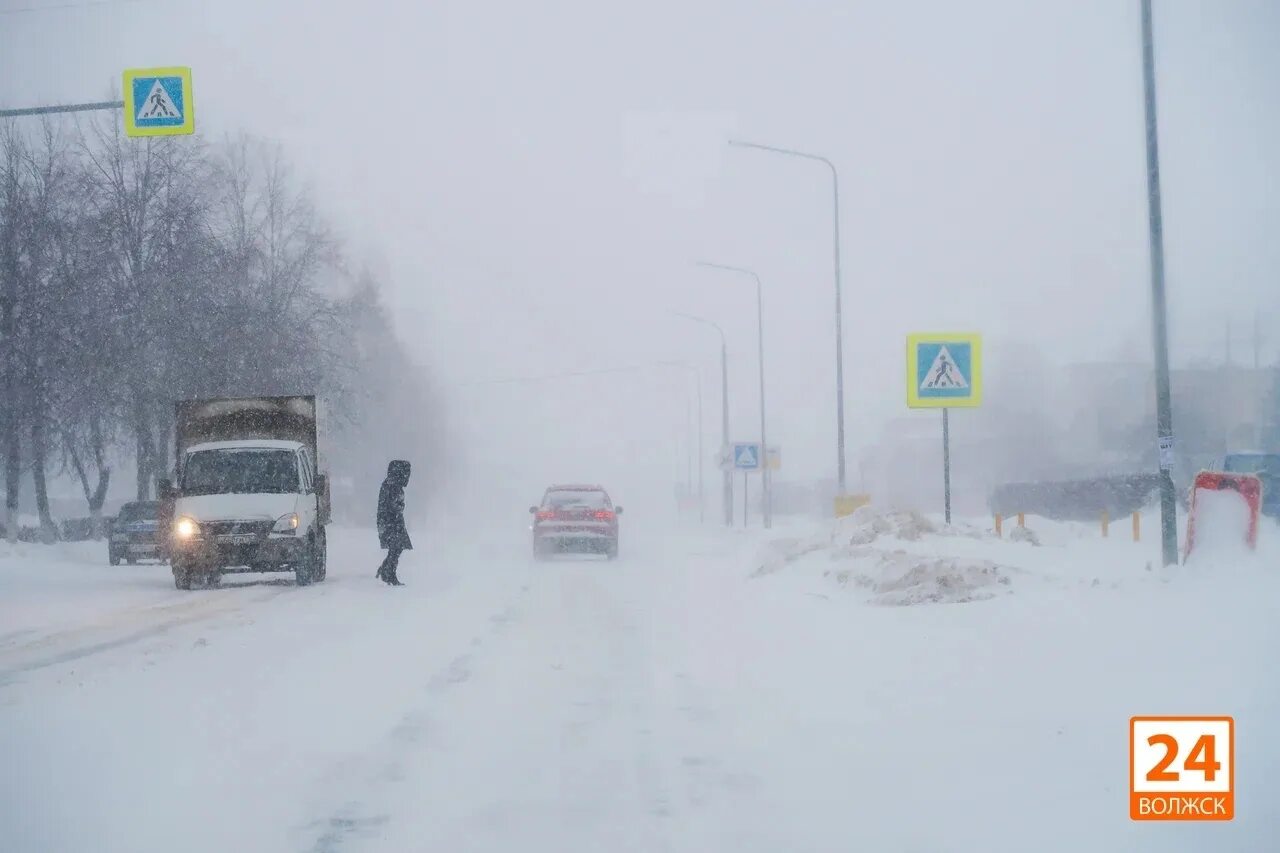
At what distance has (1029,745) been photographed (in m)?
8.45

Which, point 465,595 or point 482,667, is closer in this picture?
point 482,667

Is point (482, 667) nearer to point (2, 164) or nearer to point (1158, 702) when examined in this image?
point (1158, 702)

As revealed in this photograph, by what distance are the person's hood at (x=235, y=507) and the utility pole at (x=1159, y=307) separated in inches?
510

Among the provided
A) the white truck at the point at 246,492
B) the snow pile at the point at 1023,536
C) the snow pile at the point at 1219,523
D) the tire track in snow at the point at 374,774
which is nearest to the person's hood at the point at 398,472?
the white truck at the point at 246,492

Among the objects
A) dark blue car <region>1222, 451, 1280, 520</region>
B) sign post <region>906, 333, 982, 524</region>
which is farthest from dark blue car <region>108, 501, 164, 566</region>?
dark blue car <region>1222, 451, 1280, 520</region>

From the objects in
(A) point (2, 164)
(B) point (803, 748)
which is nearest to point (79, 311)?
(A) point (2, 164)

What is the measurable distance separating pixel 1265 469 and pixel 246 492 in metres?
27.5

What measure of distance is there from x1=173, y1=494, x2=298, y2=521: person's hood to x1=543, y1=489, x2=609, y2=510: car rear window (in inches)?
419

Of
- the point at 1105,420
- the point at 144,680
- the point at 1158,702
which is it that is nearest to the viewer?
Answer: the point at 1158,702

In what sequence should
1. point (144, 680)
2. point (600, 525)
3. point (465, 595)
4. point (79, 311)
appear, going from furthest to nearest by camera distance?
point (79, 311) → point (600, 525) → point (465, 595) → point (144, 680)

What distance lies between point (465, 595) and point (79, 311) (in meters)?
24.3

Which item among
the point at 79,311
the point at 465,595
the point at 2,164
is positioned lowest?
the point at 465,595

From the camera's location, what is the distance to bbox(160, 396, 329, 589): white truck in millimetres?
22859

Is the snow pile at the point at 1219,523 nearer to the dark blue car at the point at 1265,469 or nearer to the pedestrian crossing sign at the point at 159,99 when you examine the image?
the pedestrian crossing sign at the point at 159,99
